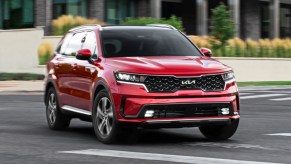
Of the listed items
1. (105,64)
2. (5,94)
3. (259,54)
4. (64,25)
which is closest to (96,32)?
(105,64)

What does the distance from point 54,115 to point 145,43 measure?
258 centimetres

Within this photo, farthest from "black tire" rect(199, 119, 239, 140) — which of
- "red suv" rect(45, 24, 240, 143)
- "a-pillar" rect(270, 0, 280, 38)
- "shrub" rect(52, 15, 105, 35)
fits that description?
"a-pillar" rect(270, 0, 280, 38)

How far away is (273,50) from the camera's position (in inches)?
1737

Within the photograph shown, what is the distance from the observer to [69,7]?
43.3m

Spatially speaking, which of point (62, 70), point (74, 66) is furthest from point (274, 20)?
point (74, 66)

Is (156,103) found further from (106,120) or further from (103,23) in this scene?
(103,23)

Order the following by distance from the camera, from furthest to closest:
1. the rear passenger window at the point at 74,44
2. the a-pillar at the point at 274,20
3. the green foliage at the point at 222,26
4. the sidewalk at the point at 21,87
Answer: the a-pillar at the point at 274,20 < the green foliage at the point at 222,26 < the sidewalk at the point at 21,87 < the rear passenger window at the point at 74,44

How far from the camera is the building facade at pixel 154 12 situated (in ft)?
135

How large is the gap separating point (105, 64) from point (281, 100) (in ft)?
46.3

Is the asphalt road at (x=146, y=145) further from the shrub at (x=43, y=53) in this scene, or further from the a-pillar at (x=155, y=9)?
the a-pillar at (x=155, y=9)

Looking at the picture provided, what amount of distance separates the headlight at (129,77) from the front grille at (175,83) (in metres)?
0.08

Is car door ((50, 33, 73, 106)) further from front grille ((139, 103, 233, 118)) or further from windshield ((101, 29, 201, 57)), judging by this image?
→ front grille ((139, 103, 233, 118))

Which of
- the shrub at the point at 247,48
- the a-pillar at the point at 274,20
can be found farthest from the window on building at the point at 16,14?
the a-pillar at the point at 274,20

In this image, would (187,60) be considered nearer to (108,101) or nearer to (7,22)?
(108,101)
